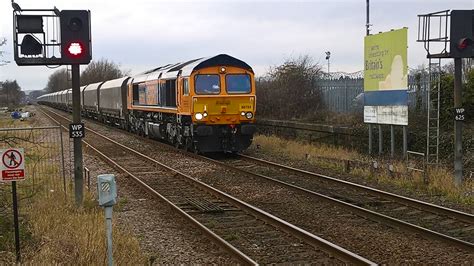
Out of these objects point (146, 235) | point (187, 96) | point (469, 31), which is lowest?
point (146, 235)

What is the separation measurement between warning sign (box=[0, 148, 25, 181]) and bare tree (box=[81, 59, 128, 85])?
101 meters

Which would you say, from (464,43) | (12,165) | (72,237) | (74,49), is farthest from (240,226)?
(464,43)

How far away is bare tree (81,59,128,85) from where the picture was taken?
352ft

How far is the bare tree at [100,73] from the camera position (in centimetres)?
10744

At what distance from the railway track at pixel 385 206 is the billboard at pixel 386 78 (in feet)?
10.7

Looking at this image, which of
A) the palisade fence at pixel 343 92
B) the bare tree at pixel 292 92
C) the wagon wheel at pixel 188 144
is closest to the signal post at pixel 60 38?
the wagon wheel at pixel 188 144

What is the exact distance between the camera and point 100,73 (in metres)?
112

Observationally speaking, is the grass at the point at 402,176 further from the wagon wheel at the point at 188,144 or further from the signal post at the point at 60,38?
the signal post at the point at 60,38

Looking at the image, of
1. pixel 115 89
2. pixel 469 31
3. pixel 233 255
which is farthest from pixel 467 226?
pixel 115 89

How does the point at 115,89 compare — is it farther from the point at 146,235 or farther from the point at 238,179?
the point at 146,235

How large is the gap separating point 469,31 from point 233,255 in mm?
7866

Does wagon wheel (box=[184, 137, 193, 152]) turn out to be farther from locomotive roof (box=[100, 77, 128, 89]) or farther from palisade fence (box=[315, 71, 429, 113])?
locomotive roof (box=[100, 77, 128, 89])

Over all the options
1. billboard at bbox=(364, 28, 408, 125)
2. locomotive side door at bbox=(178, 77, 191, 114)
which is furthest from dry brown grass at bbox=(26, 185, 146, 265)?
billboard at bbox=(364, 28, 408, 125)

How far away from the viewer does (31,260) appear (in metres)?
6.51
